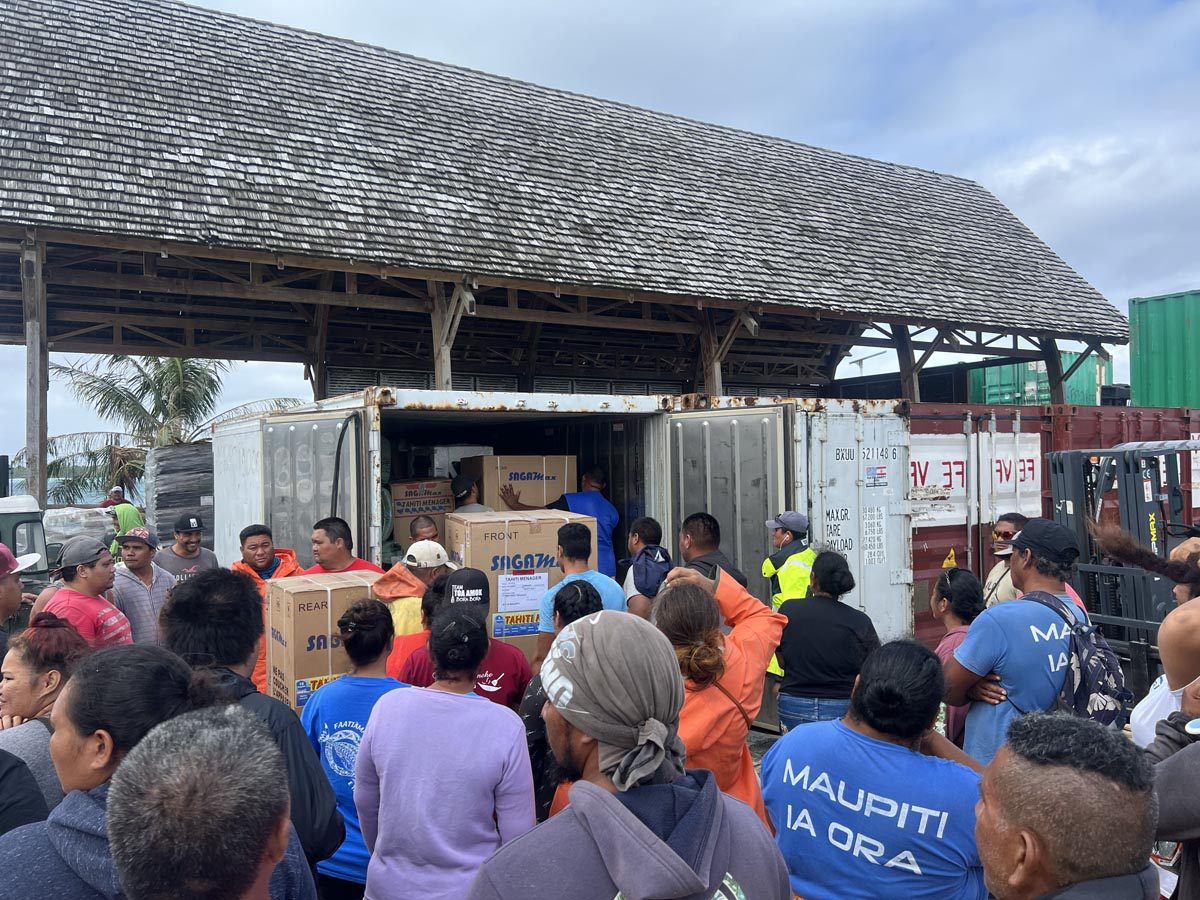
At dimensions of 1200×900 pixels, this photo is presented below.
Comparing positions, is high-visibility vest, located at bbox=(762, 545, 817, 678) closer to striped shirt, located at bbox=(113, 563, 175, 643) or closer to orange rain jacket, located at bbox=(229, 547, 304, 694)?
orange rain jacket, located at bbox=(229, 547, 304, 694)

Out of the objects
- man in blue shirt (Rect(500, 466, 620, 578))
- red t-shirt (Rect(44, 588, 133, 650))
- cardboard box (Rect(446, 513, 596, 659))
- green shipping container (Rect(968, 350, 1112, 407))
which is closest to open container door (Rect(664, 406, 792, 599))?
man in blue shirt (Rect(500, 466, 620, 578))

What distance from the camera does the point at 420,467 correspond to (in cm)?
844

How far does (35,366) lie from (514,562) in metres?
6.75

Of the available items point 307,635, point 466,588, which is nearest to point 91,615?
point 307,635

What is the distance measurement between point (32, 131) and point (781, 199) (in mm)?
11555

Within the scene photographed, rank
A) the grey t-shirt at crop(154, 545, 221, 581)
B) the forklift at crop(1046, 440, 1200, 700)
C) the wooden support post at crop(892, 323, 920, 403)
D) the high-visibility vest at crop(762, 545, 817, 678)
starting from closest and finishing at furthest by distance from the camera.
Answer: the high-visibility vest at crop(762, 545, 817, 678) → the forklift at crop(1046, 440, 1200, 700) → the grey t-shirt at crop(154, 545, 221, 581) → the wooden support post at crop(892, 323, 920, 403)

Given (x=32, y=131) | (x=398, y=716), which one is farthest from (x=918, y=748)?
(x=32, y=131)

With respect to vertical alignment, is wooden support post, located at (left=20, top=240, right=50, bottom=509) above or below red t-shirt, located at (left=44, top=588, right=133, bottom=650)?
above

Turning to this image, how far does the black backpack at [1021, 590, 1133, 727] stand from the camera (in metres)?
3.12

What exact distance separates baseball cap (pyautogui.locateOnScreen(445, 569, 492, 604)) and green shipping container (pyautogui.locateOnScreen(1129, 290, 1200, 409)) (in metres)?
13.3

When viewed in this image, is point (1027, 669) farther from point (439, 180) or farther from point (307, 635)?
point (439, 180)

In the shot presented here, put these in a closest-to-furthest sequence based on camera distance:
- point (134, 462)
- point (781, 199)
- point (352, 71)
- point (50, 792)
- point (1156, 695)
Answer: point (50, 792)
point (1156, 695)
point (352, 71)
point (781, 199)
point (134, 462)

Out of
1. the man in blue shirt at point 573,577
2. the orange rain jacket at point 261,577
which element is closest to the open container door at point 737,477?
the man in blue shirt at point 573,577

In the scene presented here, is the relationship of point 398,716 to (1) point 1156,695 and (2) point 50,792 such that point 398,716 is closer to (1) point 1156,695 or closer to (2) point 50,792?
(2) point 50,792
